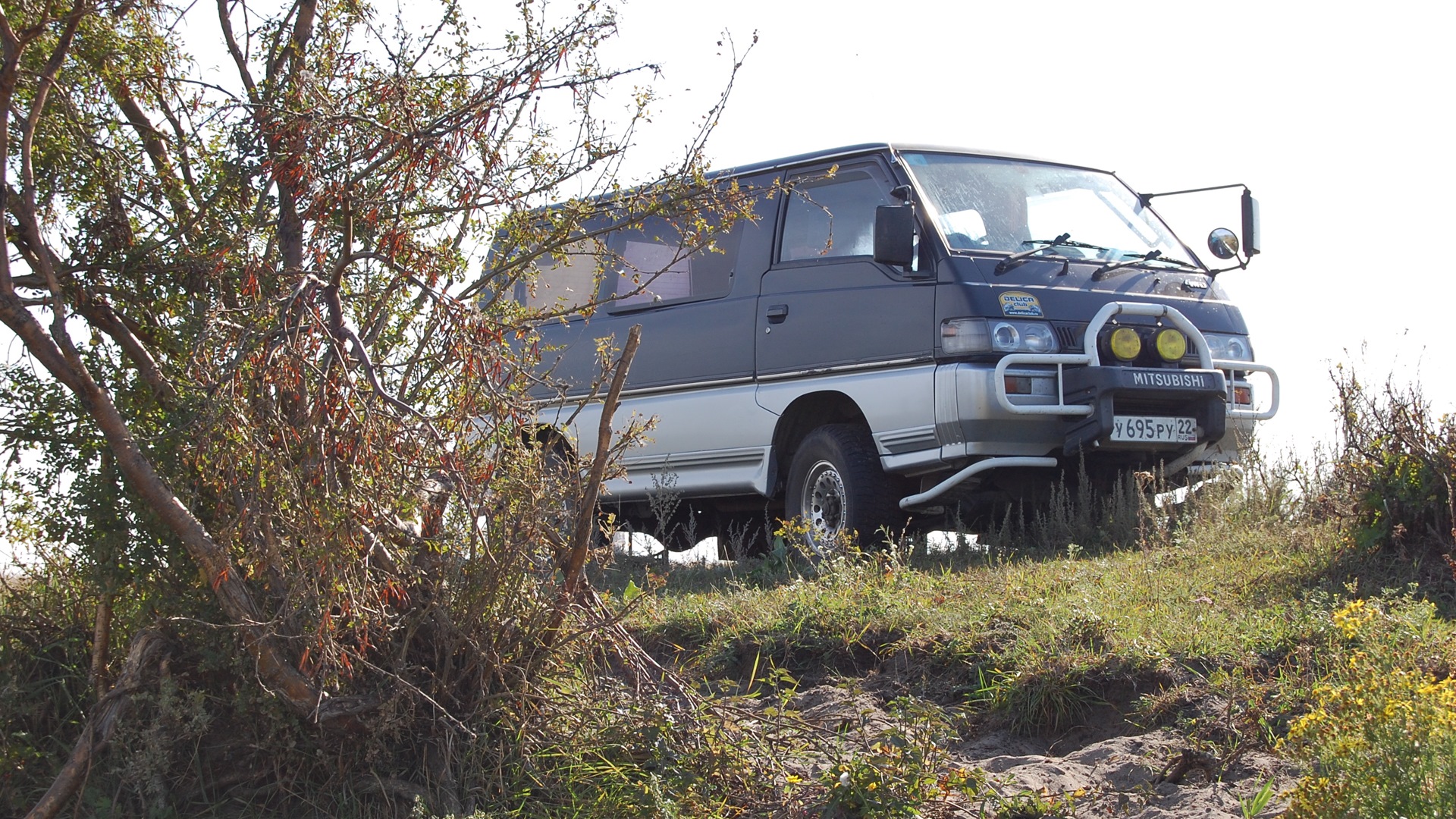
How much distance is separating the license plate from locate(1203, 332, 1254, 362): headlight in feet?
1.81

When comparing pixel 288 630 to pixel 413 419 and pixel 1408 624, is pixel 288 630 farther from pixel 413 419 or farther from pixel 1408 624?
pixel 1408 624

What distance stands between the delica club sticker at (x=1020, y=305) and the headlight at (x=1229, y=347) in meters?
1.11

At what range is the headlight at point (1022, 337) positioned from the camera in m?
7.02

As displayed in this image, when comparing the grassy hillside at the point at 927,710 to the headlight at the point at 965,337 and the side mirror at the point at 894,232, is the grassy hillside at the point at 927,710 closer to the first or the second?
the headlight at the point at 965,337

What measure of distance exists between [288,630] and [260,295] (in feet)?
3.08

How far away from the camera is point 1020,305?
711cm

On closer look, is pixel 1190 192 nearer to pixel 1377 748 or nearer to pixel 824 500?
pixel 824 500

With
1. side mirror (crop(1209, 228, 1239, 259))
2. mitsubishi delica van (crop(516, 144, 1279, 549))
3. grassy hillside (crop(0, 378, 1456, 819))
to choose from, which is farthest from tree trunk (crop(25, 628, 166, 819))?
side mirror (crop(1209, 228, 1239, 259))

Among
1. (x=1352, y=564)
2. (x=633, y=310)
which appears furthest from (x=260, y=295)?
(x=633, y=310)

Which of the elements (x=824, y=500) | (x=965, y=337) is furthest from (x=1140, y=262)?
(x=824, y=500)

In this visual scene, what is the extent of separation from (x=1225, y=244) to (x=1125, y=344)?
1356 mm

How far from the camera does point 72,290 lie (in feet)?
14.0

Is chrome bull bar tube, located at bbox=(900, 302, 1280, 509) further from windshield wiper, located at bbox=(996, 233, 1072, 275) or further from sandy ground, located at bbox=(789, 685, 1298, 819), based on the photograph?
sandy ground, located at bbox=(789, 685, 1298, 819)

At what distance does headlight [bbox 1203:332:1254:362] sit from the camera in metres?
7.69
